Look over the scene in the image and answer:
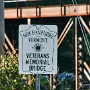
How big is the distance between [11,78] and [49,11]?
10.7 metres

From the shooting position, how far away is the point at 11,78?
18.6ft

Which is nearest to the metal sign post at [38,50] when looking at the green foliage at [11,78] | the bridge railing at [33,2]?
the green foliage at [11,78]

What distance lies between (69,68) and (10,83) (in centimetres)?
1486

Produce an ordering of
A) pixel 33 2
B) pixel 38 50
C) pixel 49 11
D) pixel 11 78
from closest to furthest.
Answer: pixel 38 50, pixel 11 78, pixel 49 11, pixel 33 2

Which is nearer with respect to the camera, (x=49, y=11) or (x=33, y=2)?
(x=49, y=11)

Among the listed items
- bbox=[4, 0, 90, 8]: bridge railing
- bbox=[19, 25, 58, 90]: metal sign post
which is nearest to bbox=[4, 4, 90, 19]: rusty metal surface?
bbox=[4, 0, 90, 8]: bridge railing

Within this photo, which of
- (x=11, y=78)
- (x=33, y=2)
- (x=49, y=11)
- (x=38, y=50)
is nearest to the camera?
(x=38, y=50)

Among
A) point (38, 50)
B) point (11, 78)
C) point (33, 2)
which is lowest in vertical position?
point (11, 78)

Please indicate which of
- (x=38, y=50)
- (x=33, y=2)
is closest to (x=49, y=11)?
(x=33, y=2)

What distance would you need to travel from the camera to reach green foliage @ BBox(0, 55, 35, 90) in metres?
5.57

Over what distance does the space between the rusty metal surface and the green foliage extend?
9.69 metres

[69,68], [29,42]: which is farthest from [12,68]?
[69,68]

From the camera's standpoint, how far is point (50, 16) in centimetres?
1630

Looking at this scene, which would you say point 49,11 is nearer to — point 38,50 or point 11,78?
point 11,78
